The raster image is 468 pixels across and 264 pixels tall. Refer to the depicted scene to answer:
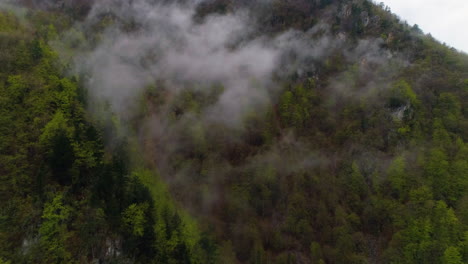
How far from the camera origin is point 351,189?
75.7m

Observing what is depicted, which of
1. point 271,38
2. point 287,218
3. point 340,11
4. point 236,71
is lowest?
point 287,218

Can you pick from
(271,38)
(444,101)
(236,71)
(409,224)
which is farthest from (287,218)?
(271,38)

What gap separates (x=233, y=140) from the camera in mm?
91875

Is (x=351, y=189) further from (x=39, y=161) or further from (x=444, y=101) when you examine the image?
(x=39, y=161)

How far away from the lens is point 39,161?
45594mm

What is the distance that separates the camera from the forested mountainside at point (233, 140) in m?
45.9

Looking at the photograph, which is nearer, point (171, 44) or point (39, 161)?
point (39, 161)

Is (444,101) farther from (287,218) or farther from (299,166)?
(287,218)

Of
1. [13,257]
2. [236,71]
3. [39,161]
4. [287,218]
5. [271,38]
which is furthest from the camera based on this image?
[271,38]

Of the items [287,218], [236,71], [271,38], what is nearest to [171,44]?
[236,71]

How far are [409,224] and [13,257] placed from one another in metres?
69.3

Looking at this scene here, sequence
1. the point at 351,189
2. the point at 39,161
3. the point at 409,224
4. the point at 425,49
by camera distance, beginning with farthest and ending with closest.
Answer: the point at 425,49 → the point at 351,189 → the point at 409,224 → the point at 39,161

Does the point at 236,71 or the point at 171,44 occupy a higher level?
the point at 171,44

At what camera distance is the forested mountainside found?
4594cm
